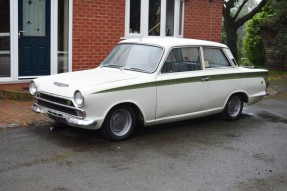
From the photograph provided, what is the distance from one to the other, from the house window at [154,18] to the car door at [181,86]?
437 cm

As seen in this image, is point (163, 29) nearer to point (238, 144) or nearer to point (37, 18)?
point (37, 18)

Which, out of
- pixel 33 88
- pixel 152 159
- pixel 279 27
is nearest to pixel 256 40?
pixel 279 27

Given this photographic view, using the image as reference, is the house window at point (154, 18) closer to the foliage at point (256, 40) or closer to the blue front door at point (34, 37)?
the blue front door at point (34, 37)

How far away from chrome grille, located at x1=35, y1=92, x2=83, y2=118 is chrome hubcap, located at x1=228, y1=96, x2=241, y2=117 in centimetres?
349

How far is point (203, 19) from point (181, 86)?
649cm

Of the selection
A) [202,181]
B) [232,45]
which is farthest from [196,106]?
[232,45]

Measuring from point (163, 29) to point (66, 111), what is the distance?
21.8 ft

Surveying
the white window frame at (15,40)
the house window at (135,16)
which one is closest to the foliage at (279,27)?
the house window at (135,16)

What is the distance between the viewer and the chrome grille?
6.80 m

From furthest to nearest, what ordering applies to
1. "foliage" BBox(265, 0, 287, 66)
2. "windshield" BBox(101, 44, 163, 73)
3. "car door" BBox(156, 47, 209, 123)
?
"foliage" BBox(265, 0, 287, 66) → "windshield" BBox(101, 44, 163, 73) → "car door" BBox(156, 47, 209, 123)

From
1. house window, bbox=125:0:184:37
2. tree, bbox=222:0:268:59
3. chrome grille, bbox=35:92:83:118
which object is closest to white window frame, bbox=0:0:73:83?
house window, bbox=125:0:184:37

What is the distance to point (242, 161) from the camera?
20.8ft

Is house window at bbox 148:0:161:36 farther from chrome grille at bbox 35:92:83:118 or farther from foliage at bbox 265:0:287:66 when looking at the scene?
foliage at bbox 265:0:287:66

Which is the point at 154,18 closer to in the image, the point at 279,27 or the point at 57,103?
the point at 57,103
